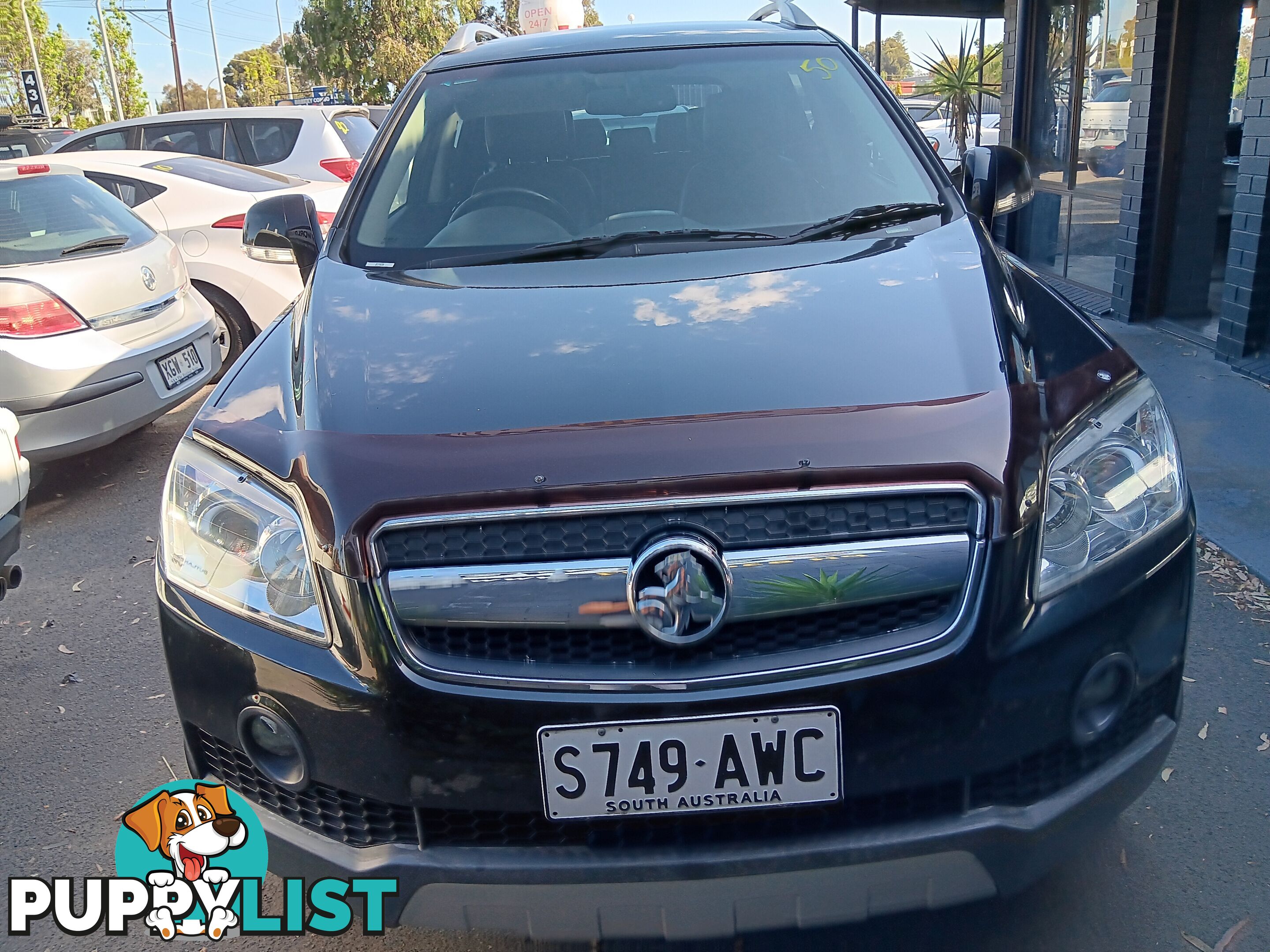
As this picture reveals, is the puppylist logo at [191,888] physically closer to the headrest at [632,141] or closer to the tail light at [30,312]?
the headrest at [632,141]

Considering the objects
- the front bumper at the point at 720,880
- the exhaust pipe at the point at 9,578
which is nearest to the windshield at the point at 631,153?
the front bumper at the point at 720,880

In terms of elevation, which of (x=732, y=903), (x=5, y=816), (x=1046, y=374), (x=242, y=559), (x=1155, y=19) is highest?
(x=1155, y=19)

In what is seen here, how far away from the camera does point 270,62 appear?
8619 centimetres

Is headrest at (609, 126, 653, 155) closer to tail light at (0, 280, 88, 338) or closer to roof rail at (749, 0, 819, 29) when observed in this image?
roof rail at (749, 0, 819, 29)

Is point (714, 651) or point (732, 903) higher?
point (714, 651)

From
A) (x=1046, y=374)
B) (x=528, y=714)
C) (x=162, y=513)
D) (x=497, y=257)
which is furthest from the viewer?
(x=497, y=257)

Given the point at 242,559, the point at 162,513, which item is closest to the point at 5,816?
the point at 162,513

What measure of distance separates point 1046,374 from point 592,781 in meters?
1.03

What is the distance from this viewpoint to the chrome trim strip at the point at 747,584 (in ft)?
5.53

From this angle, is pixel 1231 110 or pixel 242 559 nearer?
pixel 242 559

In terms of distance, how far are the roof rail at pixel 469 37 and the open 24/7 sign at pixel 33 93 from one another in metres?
33.3

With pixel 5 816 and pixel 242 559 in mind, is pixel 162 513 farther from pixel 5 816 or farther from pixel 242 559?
pixel 5 816

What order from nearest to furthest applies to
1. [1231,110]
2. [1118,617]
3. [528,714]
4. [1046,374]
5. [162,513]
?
[528,714] < [1118,617] < [1046,374] < [162,513] < [1231,110]

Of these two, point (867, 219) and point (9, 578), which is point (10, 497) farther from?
point (867, 219)
